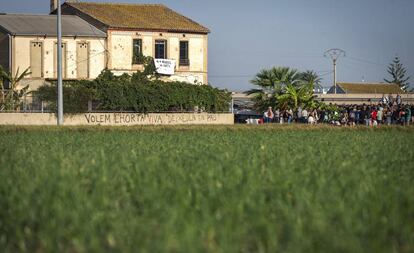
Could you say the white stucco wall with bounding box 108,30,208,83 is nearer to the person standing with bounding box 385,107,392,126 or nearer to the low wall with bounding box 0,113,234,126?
the low wall with bounding box 0,113,234,126

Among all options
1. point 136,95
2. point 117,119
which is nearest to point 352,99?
point 136,95

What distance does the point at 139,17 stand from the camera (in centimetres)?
6519

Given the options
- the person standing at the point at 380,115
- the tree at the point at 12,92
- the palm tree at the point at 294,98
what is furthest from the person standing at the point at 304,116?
the tree at the point at 12,92

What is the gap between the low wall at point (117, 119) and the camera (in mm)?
51031

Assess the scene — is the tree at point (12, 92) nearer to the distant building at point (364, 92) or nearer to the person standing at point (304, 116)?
the person standing at point (304, 116)

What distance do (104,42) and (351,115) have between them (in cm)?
1973

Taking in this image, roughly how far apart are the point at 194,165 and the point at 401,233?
23.4ft

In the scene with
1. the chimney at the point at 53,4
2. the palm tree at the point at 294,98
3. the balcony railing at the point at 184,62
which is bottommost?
the palm tree at the point at 294,98

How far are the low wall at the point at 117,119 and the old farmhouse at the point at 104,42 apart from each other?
6043 millimetres

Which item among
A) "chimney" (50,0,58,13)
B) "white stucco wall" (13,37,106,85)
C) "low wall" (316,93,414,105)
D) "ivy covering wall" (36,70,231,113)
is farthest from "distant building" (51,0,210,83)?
"low wall" (316,93,414,105)

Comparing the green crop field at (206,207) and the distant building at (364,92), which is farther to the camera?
the distant building at (364,92)

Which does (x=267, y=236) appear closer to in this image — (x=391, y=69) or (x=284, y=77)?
(x=284, y=77)

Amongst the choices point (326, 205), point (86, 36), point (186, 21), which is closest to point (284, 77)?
point (186, 21)

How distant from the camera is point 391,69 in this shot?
161 meters
